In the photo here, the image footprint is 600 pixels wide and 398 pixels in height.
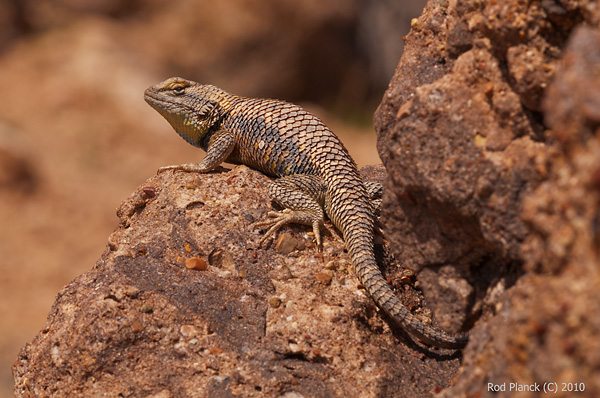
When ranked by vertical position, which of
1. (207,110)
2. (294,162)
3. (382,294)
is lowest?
(382,294)

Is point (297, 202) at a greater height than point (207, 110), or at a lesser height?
lesser

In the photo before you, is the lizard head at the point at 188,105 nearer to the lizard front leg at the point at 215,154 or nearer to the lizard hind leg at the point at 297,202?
the lizard front leg at the point at 215,154

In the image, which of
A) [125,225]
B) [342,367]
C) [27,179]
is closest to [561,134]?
[342,367]

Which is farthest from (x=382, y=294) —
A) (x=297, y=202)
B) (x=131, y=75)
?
(x=131, y=75)

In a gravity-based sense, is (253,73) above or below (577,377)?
above

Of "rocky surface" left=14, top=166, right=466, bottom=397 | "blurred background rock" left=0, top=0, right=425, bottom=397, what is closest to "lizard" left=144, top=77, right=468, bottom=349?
"rocky surface" left=14, top=166, right=466, bottom=397

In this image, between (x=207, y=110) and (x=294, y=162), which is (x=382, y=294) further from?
(x=207, y=110)

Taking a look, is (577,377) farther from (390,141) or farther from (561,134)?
(390,141)

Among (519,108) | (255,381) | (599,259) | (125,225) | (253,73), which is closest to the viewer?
A: (599,259)
